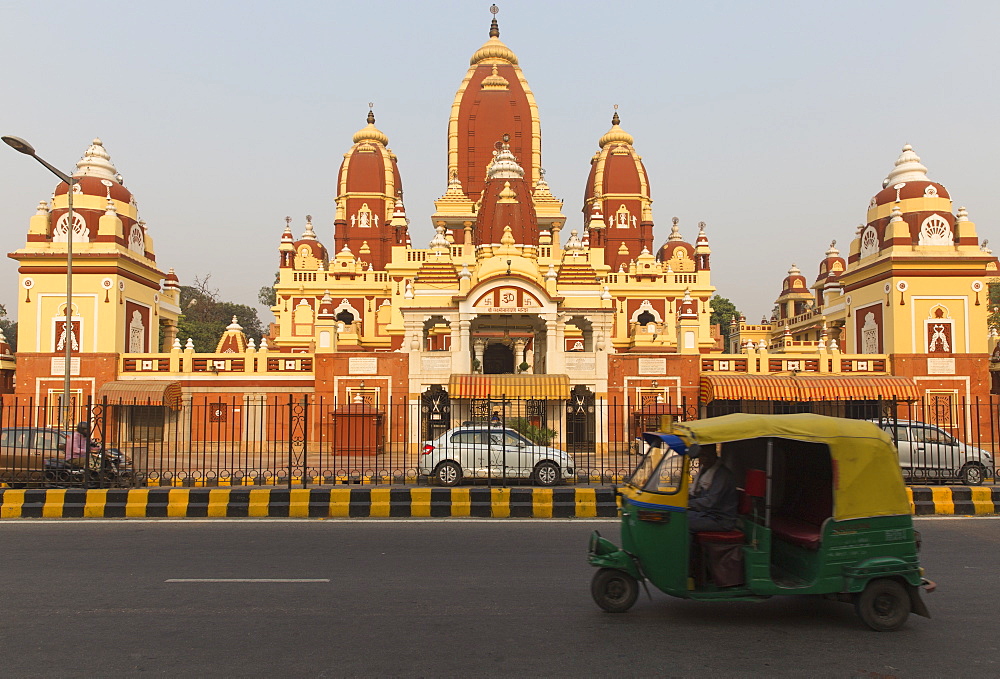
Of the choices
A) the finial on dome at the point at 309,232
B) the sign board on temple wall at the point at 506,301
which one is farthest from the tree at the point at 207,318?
the sign board on temple wall at the point at 506,301

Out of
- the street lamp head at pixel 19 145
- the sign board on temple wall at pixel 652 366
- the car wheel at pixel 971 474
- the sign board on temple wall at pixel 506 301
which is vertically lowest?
the car wheel at pixel 971 474

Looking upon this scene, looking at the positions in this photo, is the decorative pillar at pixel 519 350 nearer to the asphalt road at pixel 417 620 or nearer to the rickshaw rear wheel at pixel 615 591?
the asphalt road at pixel 417 620

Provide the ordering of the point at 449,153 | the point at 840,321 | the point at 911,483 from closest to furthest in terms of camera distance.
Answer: the point at 911,483 → the point at 840,321 → the point at 449,153

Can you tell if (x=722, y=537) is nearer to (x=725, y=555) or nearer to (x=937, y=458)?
(x=725, y=555)

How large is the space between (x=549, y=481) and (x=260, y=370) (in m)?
13.4

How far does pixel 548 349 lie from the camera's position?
78.6 ft

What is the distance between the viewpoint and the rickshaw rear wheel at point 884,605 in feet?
21.5

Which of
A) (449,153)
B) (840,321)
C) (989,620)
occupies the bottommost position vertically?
(989,620)

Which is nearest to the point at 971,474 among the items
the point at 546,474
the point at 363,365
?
the point at 546,474

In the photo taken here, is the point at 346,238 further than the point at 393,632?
Yes

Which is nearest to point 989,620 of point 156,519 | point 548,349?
point 156,519

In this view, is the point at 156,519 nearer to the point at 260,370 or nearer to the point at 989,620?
the point at 989,620

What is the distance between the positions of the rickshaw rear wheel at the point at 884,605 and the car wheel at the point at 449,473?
31.3ft

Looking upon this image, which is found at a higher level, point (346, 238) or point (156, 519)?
point (346, 238)
